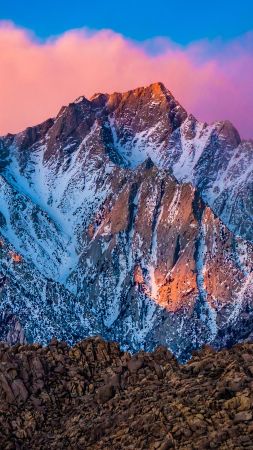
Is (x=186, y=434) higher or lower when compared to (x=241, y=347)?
lower

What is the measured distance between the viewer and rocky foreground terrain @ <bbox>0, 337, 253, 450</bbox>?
2122 inches

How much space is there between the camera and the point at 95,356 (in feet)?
261

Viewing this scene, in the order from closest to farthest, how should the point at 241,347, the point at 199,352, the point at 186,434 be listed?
1. the point at 186,434
2. the point at 241,347
3. the point at 199,352

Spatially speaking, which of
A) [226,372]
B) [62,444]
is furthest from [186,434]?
[62,444]

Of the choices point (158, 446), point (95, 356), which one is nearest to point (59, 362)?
point (95, 356)

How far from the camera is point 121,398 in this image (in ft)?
219

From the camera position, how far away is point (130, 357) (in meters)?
78.7

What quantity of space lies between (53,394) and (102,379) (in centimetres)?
388

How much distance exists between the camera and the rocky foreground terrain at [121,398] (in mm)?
53906

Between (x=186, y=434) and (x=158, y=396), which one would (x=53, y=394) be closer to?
(x=158, y=396)

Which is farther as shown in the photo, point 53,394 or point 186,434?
point 53,394

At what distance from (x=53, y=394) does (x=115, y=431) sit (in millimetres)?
14238

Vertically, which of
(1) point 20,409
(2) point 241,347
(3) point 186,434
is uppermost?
(1) point 20,409

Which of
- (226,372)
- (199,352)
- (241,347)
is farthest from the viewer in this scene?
(199,352)
